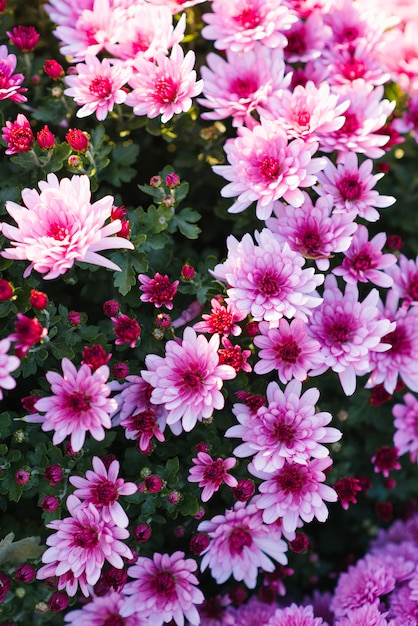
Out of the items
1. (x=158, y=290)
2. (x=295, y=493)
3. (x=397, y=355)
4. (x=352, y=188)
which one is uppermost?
(x=352, y=188)

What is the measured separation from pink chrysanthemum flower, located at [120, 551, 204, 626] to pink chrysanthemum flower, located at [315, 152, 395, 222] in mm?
1067

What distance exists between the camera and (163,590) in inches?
70.0

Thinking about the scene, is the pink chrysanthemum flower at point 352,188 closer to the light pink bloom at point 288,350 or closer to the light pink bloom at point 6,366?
the light pink bloom at point 288,350

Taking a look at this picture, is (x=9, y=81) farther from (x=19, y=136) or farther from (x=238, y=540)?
(x=238, y=540)

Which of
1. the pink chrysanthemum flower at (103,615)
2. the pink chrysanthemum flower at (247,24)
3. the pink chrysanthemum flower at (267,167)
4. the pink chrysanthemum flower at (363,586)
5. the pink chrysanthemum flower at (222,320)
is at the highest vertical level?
the pink chrysanthemum flower at (247,24)

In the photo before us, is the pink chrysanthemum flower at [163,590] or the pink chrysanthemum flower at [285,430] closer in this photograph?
the pink chrysanthemum flower at [285,430]

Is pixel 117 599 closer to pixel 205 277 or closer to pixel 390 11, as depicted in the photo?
pixel 205 277

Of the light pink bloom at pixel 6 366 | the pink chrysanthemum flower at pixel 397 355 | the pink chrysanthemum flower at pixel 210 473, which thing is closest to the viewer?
the light pink bloom at pixel 6 366

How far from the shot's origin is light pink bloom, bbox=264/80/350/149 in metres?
1.82

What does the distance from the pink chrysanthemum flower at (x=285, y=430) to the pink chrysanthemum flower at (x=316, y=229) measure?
36cm

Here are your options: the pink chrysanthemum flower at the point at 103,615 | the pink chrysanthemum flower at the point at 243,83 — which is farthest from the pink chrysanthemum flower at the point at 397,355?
the pink chrysanthemum flower at the point at 103,615

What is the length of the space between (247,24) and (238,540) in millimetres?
1511

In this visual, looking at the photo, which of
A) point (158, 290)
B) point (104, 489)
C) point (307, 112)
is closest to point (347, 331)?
point (158, 290)

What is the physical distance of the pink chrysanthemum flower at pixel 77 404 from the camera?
1.56 meters
